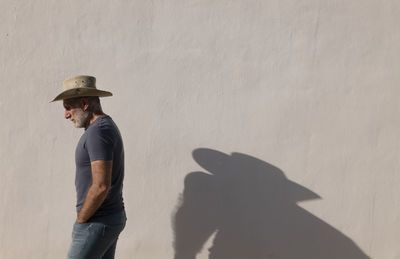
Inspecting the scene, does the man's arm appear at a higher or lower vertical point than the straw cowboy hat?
lower

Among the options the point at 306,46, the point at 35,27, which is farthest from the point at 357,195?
the point at 35,27

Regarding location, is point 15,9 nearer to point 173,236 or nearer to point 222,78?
point 222,78

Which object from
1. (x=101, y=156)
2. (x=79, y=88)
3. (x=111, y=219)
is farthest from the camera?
(x=79, y=88)

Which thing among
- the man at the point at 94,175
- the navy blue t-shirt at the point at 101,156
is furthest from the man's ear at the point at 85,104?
the navy blue t-shirt at the point at 101,156

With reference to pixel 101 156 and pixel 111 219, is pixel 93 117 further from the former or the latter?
pixel 111 219

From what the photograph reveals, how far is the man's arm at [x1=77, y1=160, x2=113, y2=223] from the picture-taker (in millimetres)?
2576

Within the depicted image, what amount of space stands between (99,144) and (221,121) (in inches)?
50.4

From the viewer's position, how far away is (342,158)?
3.63m

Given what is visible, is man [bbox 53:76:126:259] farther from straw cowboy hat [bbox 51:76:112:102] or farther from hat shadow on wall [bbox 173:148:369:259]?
hat shadow on wall [bbox 173:148:369:259]

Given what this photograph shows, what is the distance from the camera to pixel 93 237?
8.68 ft

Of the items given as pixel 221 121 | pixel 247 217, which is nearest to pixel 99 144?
pixel 221 121

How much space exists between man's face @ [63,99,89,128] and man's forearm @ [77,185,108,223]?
434 mm

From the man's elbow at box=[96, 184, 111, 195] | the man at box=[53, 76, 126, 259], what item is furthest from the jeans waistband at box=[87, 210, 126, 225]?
the man's elbow at box=[96, 184, 111, 195]

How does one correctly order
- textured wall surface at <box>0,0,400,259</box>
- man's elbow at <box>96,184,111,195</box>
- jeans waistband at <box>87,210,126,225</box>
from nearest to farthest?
man's elbow at <box>96,184,111,195</box>
jeans waistband at <box>87,210,126,225</box>
textured wall surface at <box>0,0,400,259</box>
